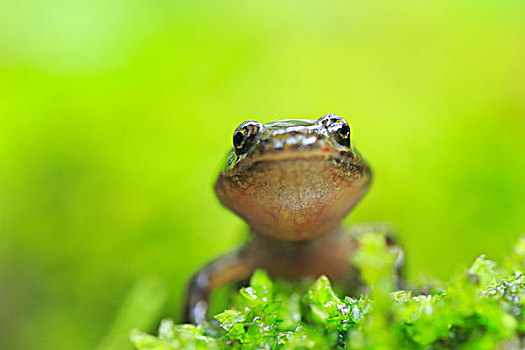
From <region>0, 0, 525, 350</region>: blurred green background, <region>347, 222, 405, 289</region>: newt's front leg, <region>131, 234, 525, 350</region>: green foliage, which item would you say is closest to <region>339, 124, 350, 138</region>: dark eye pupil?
<region>131, 234, 525, 350</region>: green foliage

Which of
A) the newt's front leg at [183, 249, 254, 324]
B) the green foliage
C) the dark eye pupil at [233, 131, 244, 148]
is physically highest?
the dark eye pupil at [233, 131, 244, 148]

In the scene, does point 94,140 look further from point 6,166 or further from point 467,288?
point 467,288

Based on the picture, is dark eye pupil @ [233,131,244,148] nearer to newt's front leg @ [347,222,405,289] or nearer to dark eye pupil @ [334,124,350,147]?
dark eye pupil @ [334,124,350,147]

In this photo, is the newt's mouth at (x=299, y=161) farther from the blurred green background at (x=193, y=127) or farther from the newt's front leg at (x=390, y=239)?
the blurred green background at (x=193, y=127)

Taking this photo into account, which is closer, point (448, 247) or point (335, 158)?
point (335, 158)

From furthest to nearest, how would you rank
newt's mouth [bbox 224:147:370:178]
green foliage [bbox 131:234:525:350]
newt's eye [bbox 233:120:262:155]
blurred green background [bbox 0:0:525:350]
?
blurred green background [bbox 0:0:525:350]
newt's eye [bbox 233:120:262:155]
newt's mouth [bbox 224:147:370:178]
green foliage [bbox 131:234:525:350]

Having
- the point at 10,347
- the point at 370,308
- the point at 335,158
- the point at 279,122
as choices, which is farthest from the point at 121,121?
the point at 370,308

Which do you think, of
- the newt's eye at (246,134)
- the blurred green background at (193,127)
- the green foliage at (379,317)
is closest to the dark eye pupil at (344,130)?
the newt's eye at (246,134)
